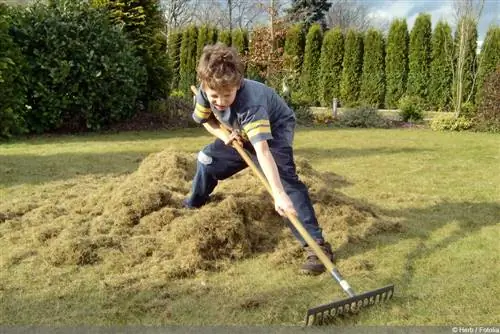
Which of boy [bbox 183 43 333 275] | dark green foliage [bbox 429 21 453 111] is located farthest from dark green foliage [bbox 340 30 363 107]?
boy [bbox 183 43 333 275]

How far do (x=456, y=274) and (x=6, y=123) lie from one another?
26.9 feet

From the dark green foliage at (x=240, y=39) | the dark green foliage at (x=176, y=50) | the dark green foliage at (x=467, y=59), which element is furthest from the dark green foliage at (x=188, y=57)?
the dark green foliage at (x=467, y=59)

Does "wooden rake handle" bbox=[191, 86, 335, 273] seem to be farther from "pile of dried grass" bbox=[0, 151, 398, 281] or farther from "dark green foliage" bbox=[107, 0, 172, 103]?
"dark green foliage" bbox=[107, 0, 172, 103]

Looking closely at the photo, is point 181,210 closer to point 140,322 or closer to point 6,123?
point 140,322

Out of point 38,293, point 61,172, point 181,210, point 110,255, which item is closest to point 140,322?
point 38,293

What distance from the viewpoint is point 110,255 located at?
358cm

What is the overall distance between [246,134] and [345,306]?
1.31 m

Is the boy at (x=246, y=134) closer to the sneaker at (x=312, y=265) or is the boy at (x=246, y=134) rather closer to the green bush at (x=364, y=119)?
the sneaker at (x=312, y=265)

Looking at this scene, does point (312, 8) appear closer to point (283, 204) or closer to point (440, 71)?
point (440, 71)

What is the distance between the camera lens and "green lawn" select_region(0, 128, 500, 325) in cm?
281

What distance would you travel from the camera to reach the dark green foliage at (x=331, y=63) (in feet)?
59.8

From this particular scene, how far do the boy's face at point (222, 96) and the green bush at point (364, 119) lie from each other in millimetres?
10906

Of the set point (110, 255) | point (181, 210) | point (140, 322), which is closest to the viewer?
point (140, 322)

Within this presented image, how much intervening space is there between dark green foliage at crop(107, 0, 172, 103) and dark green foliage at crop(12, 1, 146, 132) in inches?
27.2
